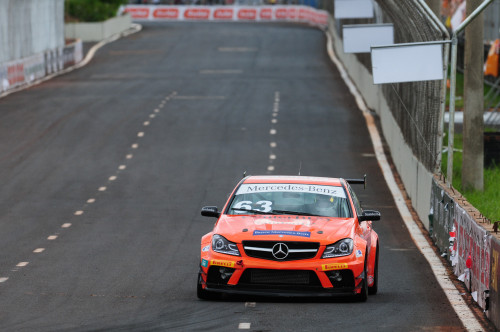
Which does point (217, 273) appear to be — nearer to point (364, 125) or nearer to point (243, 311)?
point (243, 311)

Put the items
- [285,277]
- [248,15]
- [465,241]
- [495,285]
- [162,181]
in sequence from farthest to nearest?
[248,15] → [162,181] → [465,241] → [285,277] → [495,285]

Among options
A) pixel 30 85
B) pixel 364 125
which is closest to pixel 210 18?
pixel 30 85

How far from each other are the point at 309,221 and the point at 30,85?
34807mm

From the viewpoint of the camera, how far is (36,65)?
48125 mm

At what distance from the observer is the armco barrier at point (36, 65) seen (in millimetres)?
43528

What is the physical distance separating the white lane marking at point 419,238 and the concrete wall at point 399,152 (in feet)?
0.77

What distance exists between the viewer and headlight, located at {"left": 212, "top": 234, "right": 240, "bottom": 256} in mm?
12312

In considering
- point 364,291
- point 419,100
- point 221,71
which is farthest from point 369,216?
point 221,71

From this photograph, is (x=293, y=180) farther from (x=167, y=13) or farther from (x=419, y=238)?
(x=167, y=13)

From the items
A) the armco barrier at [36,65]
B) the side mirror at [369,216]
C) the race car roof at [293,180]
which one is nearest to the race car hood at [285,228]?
the side mirror at [369,216]

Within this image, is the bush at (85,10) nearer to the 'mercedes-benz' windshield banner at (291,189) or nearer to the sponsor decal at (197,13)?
the sponsor decal at (197,13)

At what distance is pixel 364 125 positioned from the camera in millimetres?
34812

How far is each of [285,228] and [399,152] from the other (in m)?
14.9

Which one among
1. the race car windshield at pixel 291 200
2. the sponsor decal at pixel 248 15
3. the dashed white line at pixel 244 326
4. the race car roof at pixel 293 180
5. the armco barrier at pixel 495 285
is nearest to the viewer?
the dashed white line at pixel 244 326
